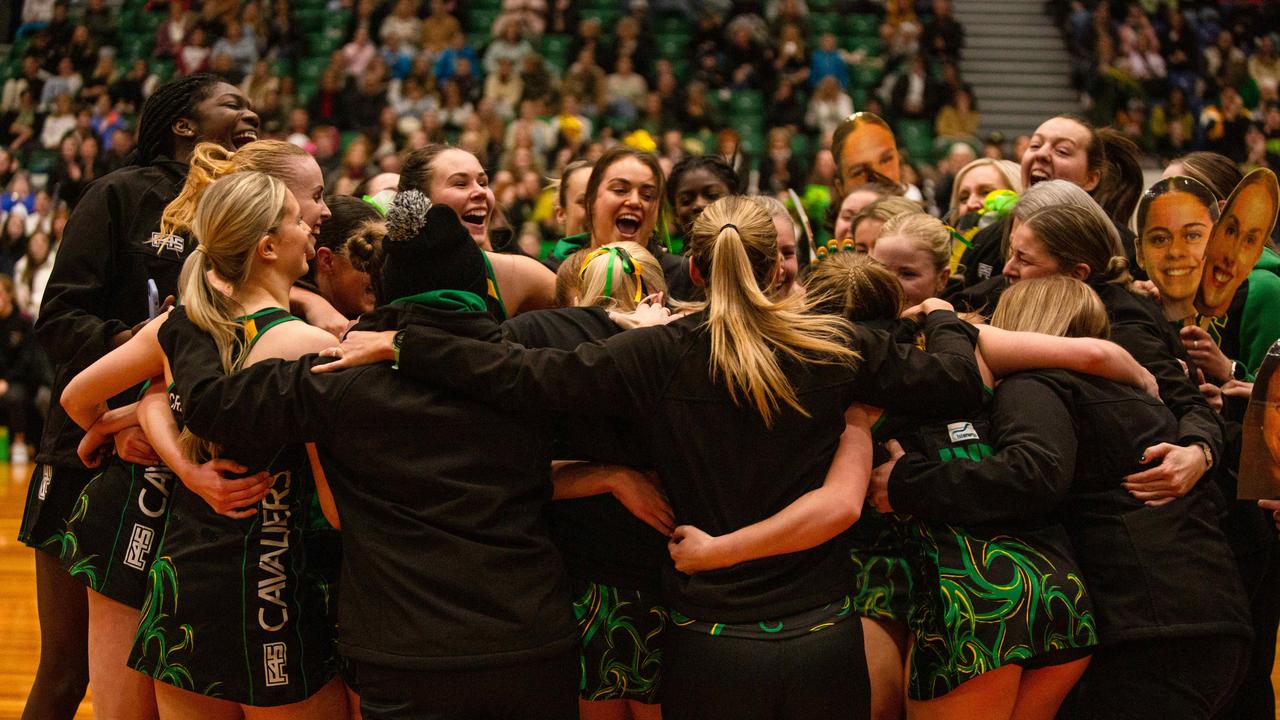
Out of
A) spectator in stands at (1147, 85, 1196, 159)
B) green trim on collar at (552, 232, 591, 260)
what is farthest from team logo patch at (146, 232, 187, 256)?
spectator in stands at (1147, 85, 1196, 159)

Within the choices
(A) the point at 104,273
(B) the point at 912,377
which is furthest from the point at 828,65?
(B) the point at 912,377

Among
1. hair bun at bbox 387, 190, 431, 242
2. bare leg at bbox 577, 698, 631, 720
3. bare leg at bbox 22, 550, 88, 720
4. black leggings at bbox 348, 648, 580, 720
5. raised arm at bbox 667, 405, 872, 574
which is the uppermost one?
hair bun at bbox 387, 190, 431, 242

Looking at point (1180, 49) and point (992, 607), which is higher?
point (992, 607)

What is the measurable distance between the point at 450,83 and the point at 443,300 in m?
10.0

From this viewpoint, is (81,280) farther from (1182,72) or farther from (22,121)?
(1182,72)

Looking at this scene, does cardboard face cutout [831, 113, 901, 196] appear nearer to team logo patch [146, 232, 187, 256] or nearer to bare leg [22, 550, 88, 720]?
team logo patch [146, 232, 187, 256]

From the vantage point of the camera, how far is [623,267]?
269 centimetres

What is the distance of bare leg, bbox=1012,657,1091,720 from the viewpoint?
2465 millimetres

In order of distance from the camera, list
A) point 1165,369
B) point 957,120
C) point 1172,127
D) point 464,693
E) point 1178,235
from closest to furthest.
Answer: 1. point 464,693
2. point 1165,369
3. point 1178,235
4. point 1172,127
5. point 957,120

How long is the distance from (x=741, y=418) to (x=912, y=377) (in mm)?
352

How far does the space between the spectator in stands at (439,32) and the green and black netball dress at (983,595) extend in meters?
11.1

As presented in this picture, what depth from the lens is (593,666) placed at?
2467mm

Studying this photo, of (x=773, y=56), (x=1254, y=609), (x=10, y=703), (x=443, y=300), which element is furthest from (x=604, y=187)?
(x=773, y=56)

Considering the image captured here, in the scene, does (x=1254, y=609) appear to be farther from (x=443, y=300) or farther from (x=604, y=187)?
(x=443, y=300)
